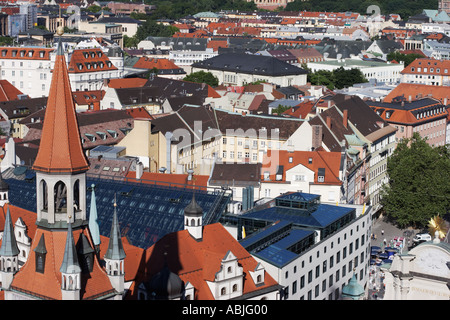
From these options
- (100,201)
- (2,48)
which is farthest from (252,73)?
(100,201)

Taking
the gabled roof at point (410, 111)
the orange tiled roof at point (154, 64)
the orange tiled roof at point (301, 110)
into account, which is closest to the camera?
the orange tiled roof at point (301, 110)

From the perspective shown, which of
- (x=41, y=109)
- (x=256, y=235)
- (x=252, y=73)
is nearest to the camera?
(x=256, y=235)

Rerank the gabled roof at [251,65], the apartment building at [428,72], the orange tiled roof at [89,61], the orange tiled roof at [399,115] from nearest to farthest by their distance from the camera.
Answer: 1. the orange tiled roof at [399,115]
2. the orange tiled roof at [89,61]
3. the gabled roof at [251,65]
4. the apartment building at [428,72]

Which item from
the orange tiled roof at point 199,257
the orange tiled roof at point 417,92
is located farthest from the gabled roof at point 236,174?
the orange tiled roof at point 417,92

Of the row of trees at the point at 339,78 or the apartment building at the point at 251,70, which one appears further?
the apartment building at the point at 251,70

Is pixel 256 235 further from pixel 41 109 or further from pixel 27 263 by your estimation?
pixel 41 109

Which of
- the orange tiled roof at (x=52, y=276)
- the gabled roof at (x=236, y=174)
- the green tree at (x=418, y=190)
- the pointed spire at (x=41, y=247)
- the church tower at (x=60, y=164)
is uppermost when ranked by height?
the church tower at (x=60, y=164)

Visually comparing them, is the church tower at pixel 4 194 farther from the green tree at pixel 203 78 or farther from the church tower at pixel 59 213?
the green tree at pixel 203 78
